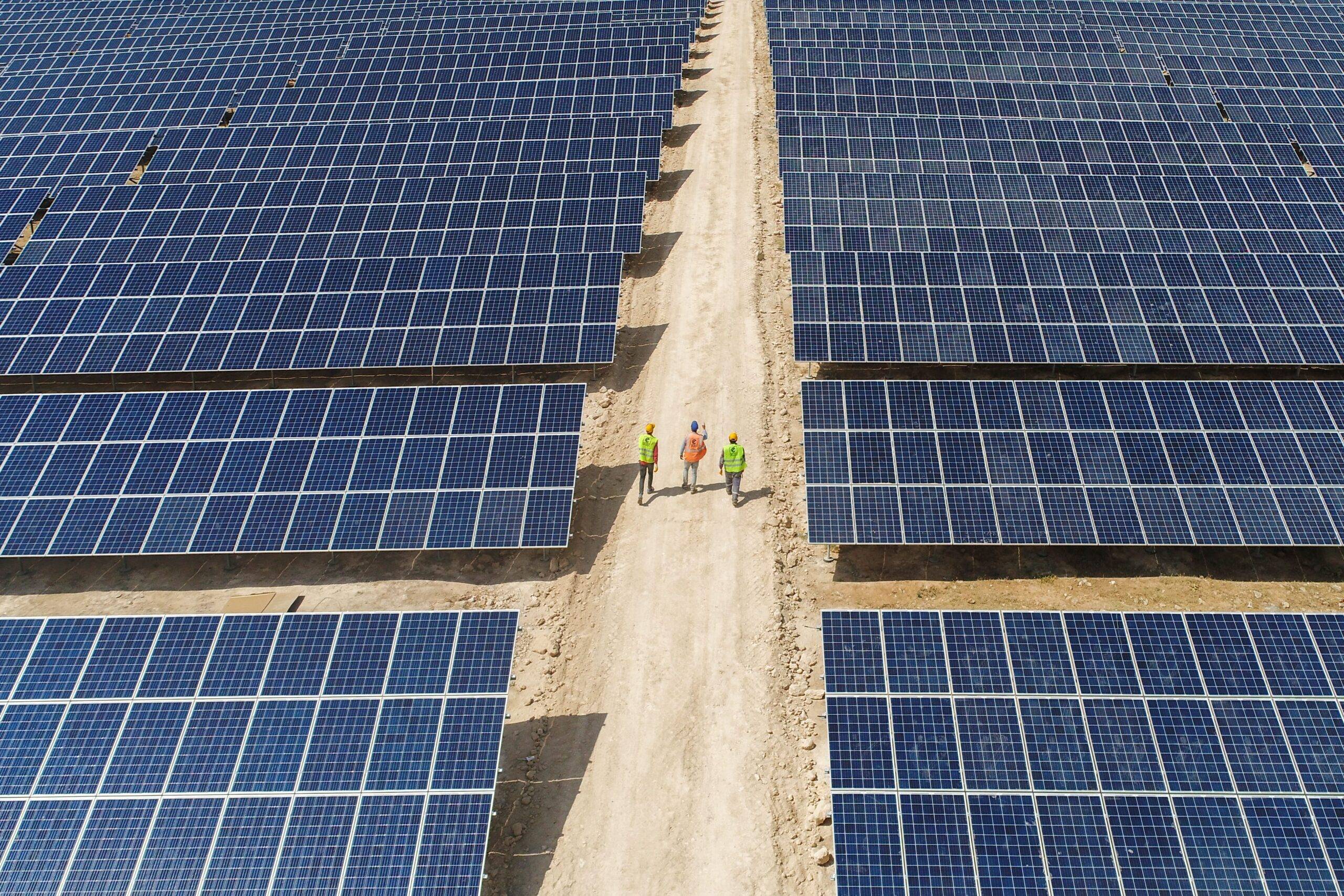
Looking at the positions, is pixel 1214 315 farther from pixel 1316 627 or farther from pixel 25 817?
pixel 25 817

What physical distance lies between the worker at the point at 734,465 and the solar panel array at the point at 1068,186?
403 centimetres

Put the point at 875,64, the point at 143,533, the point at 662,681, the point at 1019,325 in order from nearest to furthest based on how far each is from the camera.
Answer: the point at 662,681 < the point at 143,533 < the point at 1019,325 < the point at 875,64

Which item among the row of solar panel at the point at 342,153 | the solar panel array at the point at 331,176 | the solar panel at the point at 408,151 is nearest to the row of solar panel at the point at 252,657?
the solar panel array at the point at 331,176

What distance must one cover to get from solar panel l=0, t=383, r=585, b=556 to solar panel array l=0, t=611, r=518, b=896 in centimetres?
291

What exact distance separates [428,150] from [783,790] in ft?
92.3

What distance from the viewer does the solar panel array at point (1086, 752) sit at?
37.8 ft

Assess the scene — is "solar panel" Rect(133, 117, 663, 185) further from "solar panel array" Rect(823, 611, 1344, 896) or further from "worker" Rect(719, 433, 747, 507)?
"solar panel array" Rect(823, 611, 1344, 896)

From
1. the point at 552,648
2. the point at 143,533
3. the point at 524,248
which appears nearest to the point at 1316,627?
the point at 552,648

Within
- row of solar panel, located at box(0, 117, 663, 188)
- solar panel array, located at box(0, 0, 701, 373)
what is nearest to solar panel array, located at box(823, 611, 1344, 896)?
solar panel array, located at box(0, 0, 701, 373)

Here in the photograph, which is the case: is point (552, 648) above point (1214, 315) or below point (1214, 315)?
below

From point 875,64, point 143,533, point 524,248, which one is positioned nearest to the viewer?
point 143,533

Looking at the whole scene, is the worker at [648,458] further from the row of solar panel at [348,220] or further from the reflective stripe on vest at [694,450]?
the row of solar panel at [348,220]

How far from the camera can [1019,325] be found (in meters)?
21.0

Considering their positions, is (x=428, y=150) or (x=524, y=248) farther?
(x=428, y=150)
